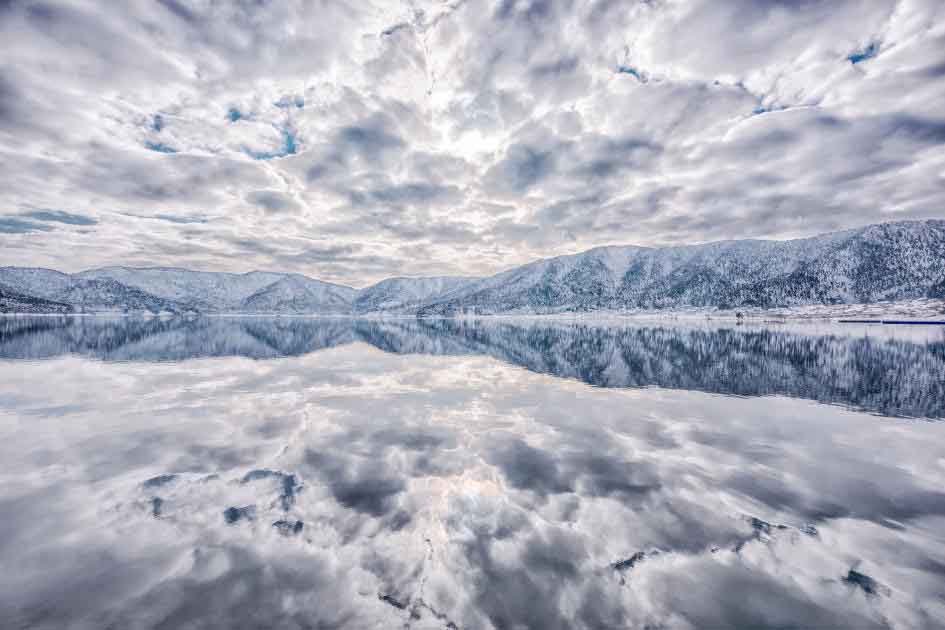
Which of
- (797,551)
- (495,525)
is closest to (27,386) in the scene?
(495,525)

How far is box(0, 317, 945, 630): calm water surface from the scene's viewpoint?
8289 mm

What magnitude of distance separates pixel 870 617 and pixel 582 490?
719 centimetres

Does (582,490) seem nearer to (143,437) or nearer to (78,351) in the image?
(143,437)

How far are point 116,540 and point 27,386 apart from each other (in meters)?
32.1

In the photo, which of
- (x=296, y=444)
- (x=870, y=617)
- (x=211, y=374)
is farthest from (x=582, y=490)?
(x=211, y=374)

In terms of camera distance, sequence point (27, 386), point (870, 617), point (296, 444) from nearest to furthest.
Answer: point (870, 617)
point (296, 444)
point (27, 386)

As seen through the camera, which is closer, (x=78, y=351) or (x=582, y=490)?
(x=582, y=490)

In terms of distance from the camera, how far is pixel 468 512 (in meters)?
→ 12.3

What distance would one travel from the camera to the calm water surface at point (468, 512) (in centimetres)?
829

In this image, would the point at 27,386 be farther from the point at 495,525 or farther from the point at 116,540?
the point at 495,525

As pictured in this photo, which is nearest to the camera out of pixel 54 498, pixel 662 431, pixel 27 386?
pixel 54 498

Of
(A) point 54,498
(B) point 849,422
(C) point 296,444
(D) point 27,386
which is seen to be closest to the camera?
(A) point 54,498

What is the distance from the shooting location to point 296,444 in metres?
18.4

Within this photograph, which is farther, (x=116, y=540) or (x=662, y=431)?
(x=662, y=431)
